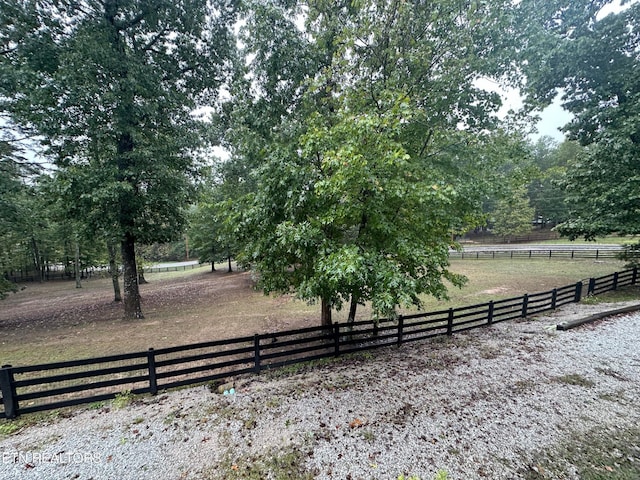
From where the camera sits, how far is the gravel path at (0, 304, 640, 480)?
3.54 m

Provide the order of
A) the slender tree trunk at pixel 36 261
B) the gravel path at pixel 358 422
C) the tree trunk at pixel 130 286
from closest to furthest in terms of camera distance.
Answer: the gravel path at pixel 358 422 → the tree trunk at pixel 130 286 → the slender tree trunk at pixel 36 261

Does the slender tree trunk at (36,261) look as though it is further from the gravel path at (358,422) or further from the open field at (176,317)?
the gravel path at (358,422)

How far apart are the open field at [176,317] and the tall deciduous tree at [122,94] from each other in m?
1.93

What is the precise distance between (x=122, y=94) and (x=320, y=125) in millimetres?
7498

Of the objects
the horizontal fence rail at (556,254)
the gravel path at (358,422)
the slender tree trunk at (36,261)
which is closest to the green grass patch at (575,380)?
the gravel path at (358,422)

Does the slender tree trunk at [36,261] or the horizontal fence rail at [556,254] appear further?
the slender tree trunk at [36,261]

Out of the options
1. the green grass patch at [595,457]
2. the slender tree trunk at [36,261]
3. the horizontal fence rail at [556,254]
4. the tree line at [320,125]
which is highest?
the tree line at [320,125]

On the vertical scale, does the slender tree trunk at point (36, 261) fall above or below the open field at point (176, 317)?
above

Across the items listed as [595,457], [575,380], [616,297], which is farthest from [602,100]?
[595,457]

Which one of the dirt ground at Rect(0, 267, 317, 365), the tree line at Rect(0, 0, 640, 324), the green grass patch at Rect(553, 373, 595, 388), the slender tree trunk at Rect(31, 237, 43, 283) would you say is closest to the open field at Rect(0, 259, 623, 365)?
the dirt ground at Rect(0, 267, 317, 365)

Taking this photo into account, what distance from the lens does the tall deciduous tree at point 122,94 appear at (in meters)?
8.19

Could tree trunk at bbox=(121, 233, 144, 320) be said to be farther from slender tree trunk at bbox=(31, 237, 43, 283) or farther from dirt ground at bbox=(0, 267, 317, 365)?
slender tree trunk at bbox=(31, 237, 43, 283)

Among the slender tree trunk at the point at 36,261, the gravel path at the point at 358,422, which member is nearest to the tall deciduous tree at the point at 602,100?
the gravel path at the point at 358,422

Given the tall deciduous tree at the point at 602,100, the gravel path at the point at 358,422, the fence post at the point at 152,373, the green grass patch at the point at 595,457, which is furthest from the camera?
the tall deciduous tree at the point at 602,100
